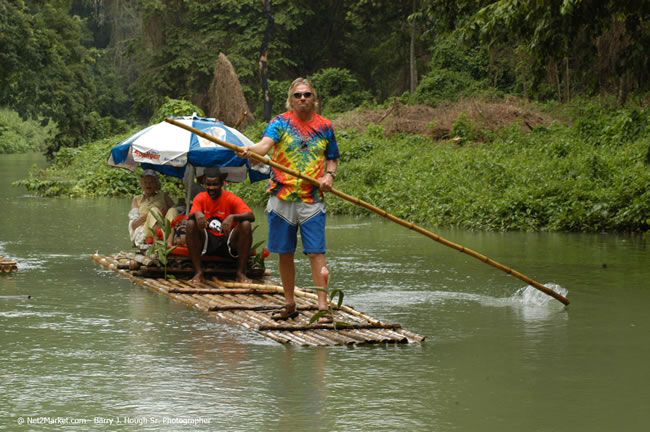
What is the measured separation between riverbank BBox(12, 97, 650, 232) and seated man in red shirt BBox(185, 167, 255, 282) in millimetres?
5522

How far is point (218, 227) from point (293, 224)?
2494mm

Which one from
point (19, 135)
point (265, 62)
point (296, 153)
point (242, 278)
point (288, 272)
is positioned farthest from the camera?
point (19, 135)

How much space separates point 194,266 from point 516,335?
3.87 meters

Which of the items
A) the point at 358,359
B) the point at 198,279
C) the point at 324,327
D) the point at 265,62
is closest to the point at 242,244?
the point at 198,279

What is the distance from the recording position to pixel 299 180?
7.82m

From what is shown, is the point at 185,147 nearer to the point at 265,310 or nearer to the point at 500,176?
the point at 265,310

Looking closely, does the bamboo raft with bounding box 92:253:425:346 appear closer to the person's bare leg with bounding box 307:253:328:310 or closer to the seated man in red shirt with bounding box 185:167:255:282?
the person's bare leg with bounding box 307:253:328:310

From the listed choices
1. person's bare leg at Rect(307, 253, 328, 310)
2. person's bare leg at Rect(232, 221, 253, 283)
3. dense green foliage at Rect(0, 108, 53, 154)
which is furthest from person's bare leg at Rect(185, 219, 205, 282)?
dense green foliage at Rect(0, 108, 53, 154)

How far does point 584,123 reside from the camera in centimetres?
2295

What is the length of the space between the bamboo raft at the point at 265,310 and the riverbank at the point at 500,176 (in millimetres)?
5836

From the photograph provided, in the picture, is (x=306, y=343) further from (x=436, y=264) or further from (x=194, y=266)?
(x=436, y=264)

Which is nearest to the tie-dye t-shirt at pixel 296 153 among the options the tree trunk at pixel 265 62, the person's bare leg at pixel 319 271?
the person's bare leg at pixel 319 271

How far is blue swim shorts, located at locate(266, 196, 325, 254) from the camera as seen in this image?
25.8 ft

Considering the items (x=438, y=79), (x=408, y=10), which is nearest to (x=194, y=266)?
(x=438, y=79)
